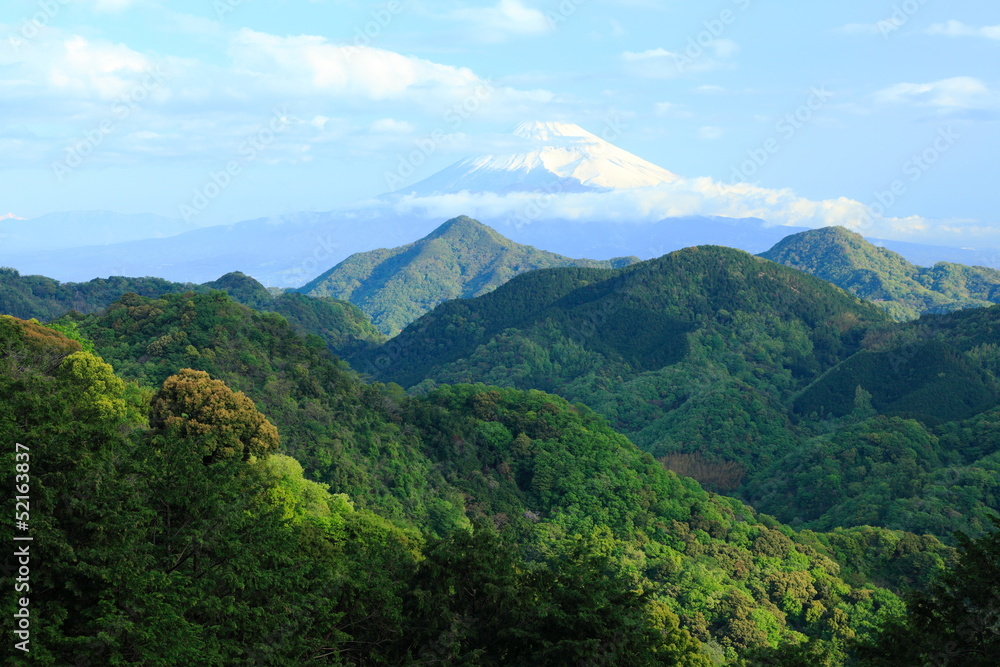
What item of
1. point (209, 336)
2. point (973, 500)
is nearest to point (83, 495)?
point (209, 336)

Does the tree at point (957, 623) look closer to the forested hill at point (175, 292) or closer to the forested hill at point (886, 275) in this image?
the forested hill at point (175, 292)

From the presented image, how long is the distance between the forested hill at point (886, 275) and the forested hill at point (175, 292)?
2780 inches

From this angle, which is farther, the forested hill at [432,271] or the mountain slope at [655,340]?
the forested hill at [432,271]

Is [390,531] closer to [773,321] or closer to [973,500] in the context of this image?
[973,500]

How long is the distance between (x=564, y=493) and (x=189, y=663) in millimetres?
27637

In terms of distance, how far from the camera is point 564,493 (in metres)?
38.3

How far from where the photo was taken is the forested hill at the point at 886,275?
396 feet

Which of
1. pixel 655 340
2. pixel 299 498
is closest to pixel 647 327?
pixel 655 340

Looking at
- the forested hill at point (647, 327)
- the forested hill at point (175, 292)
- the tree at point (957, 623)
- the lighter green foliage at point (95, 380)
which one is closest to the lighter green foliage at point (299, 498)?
the lighter green foliage at point (95, 380)

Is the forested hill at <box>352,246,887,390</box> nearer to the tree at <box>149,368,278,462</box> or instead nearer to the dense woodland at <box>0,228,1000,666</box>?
the dense woodland at <box>0,228,1000,666</box>

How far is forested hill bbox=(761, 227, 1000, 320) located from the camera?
12062cm

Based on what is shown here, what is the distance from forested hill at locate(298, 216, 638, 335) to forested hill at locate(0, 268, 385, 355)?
99.8ft

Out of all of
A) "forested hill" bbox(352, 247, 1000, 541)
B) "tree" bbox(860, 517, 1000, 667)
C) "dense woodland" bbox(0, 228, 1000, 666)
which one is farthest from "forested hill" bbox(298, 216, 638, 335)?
"tree" bbox(860, 517, 1000, 667)

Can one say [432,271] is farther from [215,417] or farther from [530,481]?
[215,417]
